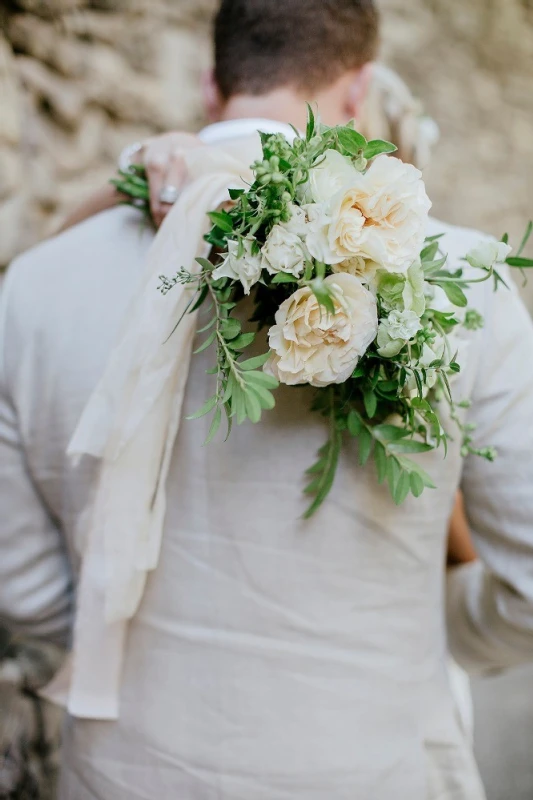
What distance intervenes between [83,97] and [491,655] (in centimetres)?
162

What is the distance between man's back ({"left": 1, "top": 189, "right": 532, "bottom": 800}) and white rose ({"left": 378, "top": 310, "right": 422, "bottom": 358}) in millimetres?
176

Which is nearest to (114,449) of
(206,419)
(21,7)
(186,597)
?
(206,419)

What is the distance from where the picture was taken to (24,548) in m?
0.99

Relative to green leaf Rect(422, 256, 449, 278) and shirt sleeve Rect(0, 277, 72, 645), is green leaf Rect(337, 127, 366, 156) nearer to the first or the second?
green leaf Rect(422, 256, 449, 278)

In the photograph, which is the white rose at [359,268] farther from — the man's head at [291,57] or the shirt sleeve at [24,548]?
the shirt sleeve at [24,548]

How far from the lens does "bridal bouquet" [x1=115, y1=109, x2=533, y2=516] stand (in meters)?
0.58

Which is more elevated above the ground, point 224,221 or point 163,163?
point 163,163

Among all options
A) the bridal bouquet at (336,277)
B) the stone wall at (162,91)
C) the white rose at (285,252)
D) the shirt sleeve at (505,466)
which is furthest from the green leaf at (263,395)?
the stone wall at (162,91)

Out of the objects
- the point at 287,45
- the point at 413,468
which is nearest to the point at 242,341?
the point at 413,468

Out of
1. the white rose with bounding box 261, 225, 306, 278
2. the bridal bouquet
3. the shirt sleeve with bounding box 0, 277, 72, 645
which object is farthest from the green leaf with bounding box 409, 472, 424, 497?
the shirt sleeve with bounding box 0, 277, 72, 645

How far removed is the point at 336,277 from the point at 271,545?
0.36m

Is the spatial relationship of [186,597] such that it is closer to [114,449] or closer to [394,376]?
[114,449]

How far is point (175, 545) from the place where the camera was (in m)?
0.85

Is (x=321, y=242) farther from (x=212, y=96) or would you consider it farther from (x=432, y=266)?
(x=212, y=96)
